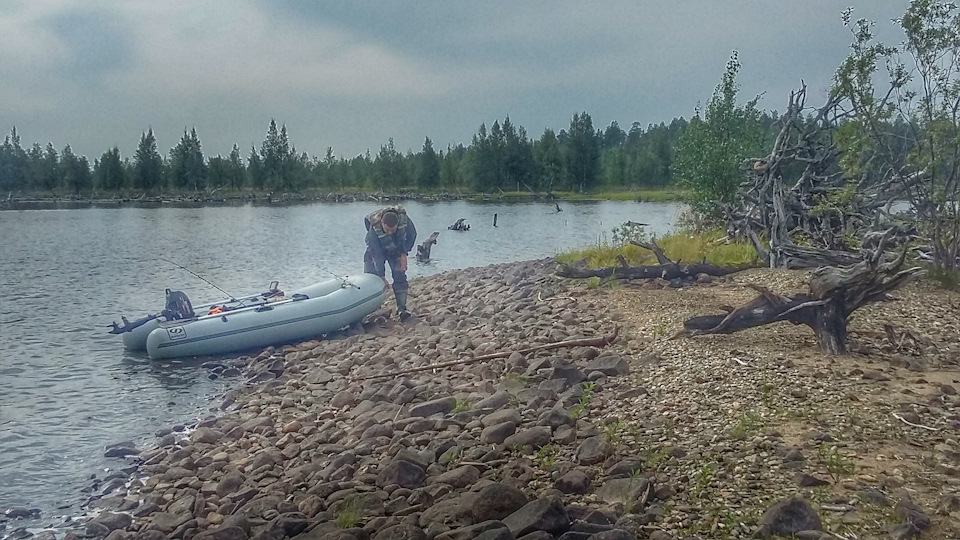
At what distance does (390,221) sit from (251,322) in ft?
9.48

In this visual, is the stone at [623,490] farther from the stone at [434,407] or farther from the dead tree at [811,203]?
the dead tree at [811,203]

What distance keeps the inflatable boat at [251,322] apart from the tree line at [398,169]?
75.9 metres

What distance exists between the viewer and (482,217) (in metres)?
57.1

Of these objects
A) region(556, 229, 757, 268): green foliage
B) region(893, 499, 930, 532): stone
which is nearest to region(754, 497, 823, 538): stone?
region(893, 499, 930, 532): stone

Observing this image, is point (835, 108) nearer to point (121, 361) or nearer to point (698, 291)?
point (698, 291)

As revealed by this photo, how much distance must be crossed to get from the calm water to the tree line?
129 ft

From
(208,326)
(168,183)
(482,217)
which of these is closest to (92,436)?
(208,326)

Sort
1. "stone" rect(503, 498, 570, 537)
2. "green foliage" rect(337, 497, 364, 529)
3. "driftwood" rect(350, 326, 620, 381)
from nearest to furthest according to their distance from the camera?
"stone" rect(503, 498, 570, 537), "green foliage" rect(337, 497, 364, 529), "driftwood" rect(350, 326, 620, 381)

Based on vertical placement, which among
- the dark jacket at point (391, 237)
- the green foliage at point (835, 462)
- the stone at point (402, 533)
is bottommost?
the stone at point (402, 533)

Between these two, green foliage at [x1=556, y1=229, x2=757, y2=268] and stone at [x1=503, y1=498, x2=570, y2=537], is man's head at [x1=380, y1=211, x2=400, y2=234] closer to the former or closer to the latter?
green foliage at [x1=556, y1=229, x2=757, y2=268]

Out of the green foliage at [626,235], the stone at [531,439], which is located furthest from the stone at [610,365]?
the green foliage at [626,235]

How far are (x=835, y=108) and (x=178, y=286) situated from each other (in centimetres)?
1778

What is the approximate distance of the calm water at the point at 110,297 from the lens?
360 inches

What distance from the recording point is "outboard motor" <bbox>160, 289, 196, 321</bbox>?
13867mm
